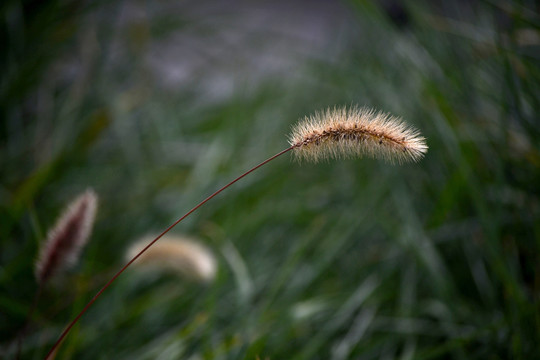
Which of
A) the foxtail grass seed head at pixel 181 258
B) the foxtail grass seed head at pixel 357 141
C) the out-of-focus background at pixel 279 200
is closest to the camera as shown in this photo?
the foxtail grass seed head at pixel 357 141

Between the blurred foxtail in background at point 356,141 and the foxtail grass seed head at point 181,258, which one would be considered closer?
the blurred foxtail in background at point 356,141

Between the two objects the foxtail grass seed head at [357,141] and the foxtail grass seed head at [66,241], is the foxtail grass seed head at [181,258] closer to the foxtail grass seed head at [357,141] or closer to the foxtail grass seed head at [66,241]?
the foxtail grass seed head at [66,241]

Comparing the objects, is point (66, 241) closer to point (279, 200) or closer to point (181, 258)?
point (181, 258)

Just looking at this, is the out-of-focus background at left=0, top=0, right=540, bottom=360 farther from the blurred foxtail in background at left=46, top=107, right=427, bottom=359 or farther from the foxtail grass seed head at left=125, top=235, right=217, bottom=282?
the blurred foxtail in background at left=46, top=107, right=427, bottom=359

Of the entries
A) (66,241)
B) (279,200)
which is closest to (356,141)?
(66,241)

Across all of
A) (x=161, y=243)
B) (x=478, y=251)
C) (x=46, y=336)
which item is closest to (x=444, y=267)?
(x=478, y=251)

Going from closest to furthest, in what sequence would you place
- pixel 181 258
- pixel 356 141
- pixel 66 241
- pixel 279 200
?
1. pixel 356 141
2. pixel 66 241
3. pixel 181 258
4. pixel 279 200

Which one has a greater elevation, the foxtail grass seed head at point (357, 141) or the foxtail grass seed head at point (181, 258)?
the foxtail grass seed head at point (181, 258)

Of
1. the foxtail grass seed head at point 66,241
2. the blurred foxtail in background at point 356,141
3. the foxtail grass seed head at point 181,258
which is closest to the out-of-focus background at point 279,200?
the foxtail grass seed head at point 181,258
